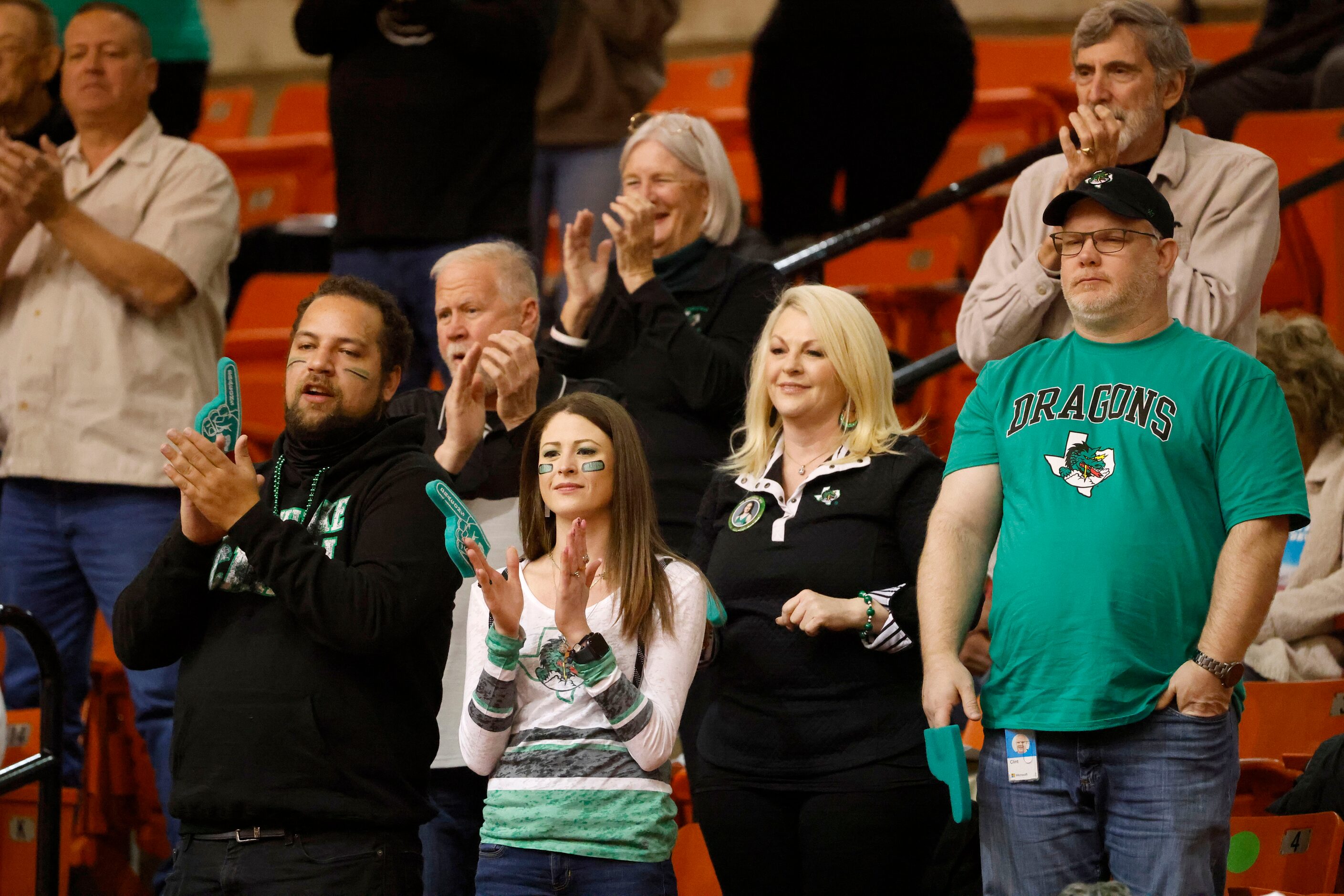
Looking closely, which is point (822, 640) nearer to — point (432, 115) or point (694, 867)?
point (694, 867)

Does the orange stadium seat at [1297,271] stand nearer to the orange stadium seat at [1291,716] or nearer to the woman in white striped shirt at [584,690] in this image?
the orange stadium seat at [1291,716]

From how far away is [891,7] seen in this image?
16.8 feet

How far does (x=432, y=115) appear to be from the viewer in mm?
4410

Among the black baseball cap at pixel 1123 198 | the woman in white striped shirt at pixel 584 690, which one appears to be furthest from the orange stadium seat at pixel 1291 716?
the woman in white striped shirt at pixel 584 690

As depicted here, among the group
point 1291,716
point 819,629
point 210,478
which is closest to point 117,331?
point 210,478

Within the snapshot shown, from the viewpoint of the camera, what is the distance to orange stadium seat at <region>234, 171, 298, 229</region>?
279 inches

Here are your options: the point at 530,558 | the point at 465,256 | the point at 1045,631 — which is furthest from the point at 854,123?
the point at 1045,631

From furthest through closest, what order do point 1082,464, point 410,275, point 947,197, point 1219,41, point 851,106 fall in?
point 1219,41 → point 851,106 → point 947,197 → point 410,275 → point 1082,464

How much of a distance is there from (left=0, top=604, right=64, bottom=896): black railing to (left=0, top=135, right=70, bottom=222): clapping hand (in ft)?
3.77

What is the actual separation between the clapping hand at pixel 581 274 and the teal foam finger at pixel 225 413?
1.06 meters

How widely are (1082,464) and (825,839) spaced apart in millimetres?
772

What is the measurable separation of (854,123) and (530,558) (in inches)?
112

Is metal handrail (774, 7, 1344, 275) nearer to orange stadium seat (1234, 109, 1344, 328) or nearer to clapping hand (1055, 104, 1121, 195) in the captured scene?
orange stadium seat (1234, 109, 1344, 328)

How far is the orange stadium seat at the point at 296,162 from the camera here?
24.2 ft
